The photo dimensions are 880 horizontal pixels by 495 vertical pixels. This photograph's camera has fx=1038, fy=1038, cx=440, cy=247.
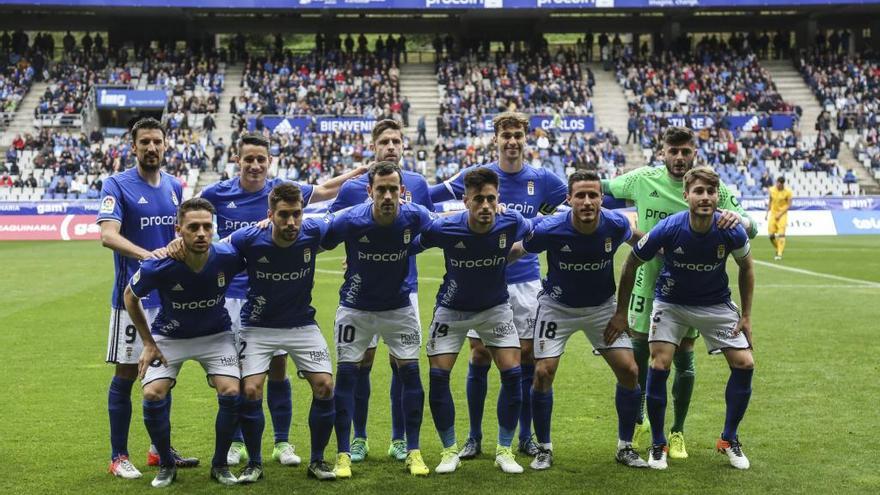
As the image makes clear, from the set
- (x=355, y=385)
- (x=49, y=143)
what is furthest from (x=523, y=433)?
(x=49, y=143)

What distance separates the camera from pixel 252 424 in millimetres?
7188

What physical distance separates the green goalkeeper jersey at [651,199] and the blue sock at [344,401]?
2545mm

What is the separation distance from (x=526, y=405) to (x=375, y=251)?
1.85 metres

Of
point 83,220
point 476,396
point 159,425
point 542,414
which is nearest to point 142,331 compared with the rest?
point 159,425

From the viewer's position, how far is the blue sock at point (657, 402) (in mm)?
7648

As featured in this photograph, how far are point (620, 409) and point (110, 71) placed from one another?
156 feet

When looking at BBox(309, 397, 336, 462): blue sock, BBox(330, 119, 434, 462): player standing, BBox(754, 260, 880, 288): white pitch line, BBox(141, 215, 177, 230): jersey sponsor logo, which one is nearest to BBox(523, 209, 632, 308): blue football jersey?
BBox(330, 119, 434, 462): player standing

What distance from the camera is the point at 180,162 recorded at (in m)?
43.0

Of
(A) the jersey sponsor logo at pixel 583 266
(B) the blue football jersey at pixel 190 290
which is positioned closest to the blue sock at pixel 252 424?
(B) the blue football jersey at pixel 190 290

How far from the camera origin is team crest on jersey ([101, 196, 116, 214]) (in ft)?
24.7

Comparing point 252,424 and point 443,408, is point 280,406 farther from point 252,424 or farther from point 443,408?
point 443,408

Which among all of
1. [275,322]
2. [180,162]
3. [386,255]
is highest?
[386,255]

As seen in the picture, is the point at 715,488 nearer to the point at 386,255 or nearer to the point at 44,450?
the point at 386,255

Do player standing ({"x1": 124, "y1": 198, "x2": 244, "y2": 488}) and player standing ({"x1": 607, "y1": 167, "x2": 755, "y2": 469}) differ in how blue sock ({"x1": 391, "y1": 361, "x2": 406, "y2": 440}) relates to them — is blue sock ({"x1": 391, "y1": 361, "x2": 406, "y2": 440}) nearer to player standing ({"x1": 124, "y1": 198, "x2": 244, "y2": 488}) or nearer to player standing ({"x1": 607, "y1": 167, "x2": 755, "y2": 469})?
player standing ({"x1": 124, "y1": 198, "x2": 244, "y2": 488})
